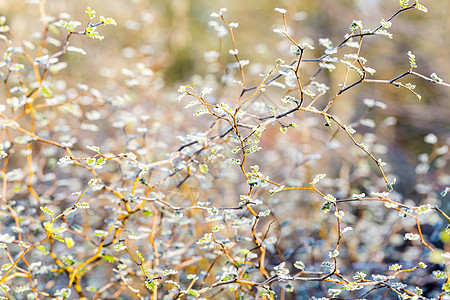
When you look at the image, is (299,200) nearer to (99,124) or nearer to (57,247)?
(57,247)

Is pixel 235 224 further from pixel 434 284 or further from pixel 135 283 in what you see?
pixel 434 284

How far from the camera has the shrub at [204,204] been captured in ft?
3.94

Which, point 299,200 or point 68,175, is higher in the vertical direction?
point 299,200

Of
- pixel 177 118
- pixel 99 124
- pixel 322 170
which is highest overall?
pixel 177 118

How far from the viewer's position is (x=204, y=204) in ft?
4.42

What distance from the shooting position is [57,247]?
7.26 feet

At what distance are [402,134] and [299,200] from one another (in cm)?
221

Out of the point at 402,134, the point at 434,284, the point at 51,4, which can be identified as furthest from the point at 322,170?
the point at 51,4

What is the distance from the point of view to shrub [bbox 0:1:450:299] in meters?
1.20

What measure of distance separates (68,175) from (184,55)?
13.2 ft

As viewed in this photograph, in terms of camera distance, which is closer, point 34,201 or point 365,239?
point 34,201

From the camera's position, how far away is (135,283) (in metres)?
2.18

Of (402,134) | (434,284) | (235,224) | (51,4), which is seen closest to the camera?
(235,224)

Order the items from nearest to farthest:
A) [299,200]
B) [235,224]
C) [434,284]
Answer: [235,224] → [434,284] → [299,200]
